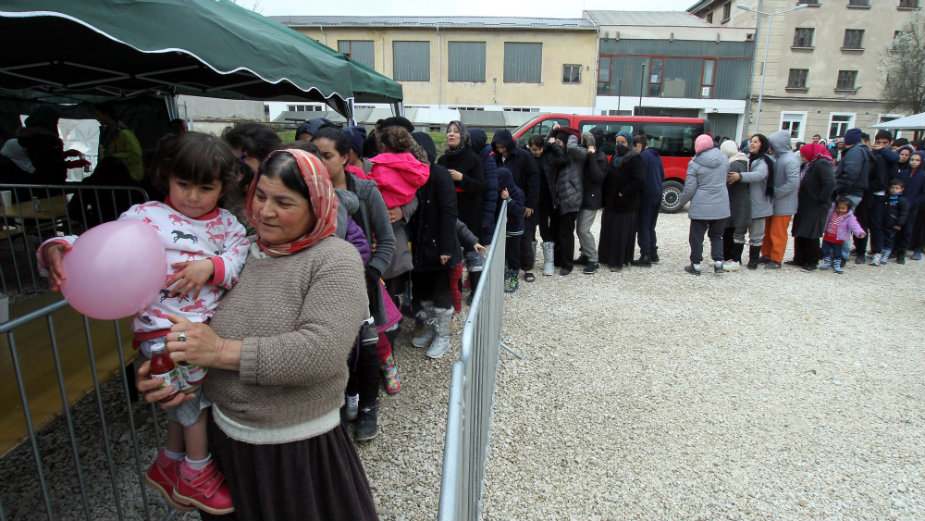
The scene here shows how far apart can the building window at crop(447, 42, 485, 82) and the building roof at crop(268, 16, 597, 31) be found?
106 centimetres

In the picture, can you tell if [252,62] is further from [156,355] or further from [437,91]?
[437,91]

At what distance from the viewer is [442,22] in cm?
3112

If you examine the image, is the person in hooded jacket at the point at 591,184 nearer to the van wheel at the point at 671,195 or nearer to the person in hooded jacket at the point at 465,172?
the person in hooded jacket at the point at 465,172

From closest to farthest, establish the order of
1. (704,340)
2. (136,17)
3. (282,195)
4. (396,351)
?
(282,195), (136,17), (396,351), (704,340)

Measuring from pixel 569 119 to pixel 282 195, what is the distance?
1167 cm

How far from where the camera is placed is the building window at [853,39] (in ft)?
96.7

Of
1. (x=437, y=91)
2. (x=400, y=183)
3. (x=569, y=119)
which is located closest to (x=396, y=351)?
(x=400, y=183)

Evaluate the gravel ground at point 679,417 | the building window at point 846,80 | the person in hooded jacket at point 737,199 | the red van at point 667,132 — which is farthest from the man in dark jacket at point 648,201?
the building window at point 846,80

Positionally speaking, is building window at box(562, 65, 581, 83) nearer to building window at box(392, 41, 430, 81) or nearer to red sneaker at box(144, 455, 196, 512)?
building window at box(392, 41, 430, 81)

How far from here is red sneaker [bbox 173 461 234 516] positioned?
1.49 metres

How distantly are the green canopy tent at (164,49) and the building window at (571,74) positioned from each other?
2542 cm

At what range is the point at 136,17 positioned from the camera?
2.41m

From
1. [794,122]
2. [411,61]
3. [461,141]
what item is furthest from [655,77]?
[461,141]

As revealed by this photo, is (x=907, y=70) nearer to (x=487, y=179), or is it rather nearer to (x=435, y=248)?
(x=487, y=179)
